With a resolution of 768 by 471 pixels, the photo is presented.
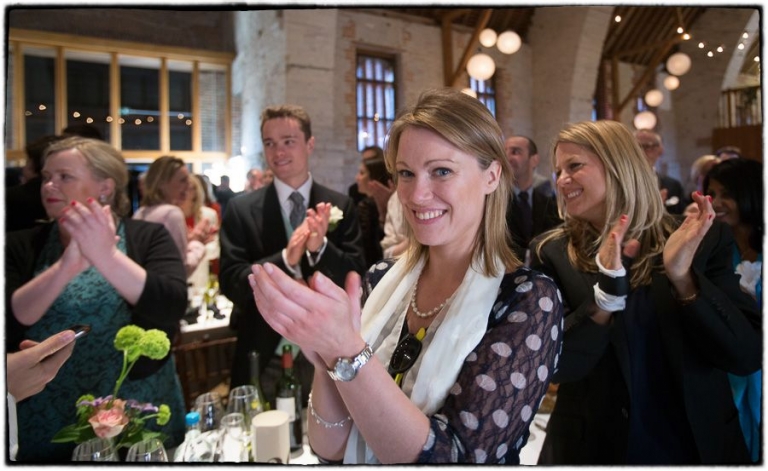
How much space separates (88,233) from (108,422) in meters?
0.55

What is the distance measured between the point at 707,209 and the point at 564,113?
793 centimetres

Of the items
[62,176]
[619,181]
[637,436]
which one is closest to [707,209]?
[619,181]

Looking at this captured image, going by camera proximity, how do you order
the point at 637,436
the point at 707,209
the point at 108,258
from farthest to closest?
the point at 108,258
the point at 637,436
the point at 707,209

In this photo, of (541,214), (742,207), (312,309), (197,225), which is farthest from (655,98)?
(312,309)

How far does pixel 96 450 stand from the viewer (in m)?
1.07

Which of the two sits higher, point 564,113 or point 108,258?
point 564,113

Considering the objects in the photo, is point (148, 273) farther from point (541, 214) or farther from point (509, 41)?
point (509, 41)

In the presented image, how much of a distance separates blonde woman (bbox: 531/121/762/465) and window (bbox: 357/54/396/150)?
6869 mm

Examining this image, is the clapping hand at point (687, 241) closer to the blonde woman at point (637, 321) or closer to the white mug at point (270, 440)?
the blonde woman at point (637, 321)

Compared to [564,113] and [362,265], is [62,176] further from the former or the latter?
[564,113]

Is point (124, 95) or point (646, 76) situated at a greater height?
point (646, 76)

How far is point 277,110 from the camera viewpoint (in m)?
2.19

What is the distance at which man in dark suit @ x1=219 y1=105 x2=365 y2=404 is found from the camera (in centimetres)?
207

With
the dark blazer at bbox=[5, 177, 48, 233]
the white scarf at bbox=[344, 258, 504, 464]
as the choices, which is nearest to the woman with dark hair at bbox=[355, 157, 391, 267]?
the dark blazer at bbox=[5, 177, 48, 233]
